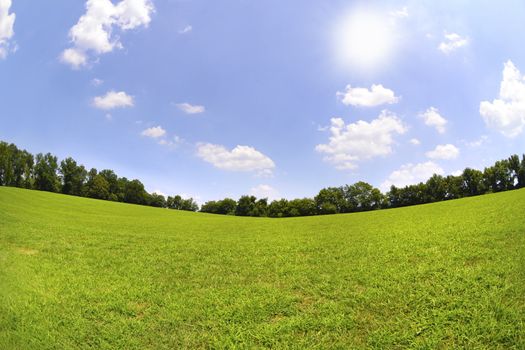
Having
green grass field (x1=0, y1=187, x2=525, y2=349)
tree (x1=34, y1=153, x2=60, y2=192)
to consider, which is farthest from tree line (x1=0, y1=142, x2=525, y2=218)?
green grass field (x1=0, y1=187, x2=525, y2=349)

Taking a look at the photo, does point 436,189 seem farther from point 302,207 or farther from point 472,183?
point 302,207

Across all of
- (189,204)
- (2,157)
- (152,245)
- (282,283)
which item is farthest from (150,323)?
(189,204)

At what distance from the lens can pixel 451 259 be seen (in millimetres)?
9523

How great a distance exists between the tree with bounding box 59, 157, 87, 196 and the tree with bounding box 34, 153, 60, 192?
3.57m

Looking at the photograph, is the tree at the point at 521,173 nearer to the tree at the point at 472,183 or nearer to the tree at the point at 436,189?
the tree at the point at 472,183

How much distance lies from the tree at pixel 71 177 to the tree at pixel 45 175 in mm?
3568

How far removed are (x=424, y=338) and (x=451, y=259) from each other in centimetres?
474

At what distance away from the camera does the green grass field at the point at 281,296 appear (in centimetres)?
607

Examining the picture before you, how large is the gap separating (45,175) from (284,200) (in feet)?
237

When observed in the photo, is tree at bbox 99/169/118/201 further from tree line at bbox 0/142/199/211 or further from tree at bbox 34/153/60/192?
tree at bbox 34/153/60/192

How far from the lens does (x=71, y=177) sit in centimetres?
10119

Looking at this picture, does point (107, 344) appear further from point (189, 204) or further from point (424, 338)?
point (189, 204)

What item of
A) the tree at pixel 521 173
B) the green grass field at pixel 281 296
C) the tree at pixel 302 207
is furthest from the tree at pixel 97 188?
the tree at pixel 521 173

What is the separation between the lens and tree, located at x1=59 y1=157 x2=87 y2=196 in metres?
99.8
